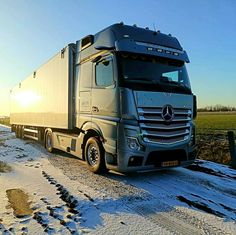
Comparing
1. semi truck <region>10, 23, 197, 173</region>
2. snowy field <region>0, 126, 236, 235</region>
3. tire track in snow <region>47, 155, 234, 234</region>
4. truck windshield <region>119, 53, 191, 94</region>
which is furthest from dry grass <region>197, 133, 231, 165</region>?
tire track in snow <region>47, 155, 234, 234</region>

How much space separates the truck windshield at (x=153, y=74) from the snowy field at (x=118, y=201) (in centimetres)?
223

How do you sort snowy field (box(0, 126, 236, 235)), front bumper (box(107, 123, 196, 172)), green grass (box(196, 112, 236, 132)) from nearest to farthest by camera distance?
snowy field (box(0, 126, 236, 235))
front bumper (box(107, 123, 196, 172))
green grass (box(196, 112, 236, 132))

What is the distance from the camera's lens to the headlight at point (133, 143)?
22.4 ft

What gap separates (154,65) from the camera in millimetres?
7516

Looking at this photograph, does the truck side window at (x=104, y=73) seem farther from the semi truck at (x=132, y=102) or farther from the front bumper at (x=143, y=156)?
the front bumper at (x=143, y=156)

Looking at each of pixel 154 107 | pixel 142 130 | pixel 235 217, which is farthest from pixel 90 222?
pixel 154 107

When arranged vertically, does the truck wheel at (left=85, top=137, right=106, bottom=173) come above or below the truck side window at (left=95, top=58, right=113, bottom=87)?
below

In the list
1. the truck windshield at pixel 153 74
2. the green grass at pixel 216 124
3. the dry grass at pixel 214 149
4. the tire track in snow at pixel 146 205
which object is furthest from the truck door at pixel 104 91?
the green grass at pixel 216 124

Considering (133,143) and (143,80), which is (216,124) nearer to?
(143,80)

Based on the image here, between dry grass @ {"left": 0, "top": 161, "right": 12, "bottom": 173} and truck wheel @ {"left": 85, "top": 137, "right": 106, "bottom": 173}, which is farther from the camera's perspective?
dry grass @ {"left": 0, "top": 161, "right": 12, "bottom": 173}

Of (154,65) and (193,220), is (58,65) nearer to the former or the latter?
(154,65)

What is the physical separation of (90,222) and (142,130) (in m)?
2.83

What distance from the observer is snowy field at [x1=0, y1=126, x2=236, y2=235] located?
4.39 metres

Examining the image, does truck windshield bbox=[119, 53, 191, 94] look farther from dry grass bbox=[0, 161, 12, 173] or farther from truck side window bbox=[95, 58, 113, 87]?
dry grass bbox=[0, 161, 12, 173]
